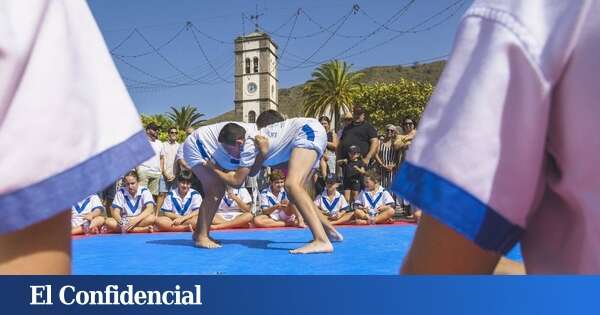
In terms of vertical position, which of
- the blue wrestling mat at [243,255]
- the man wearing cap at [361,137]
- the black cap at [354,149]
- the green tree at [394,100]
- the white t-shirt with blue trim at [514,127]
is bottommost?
the blue wrestling mat at [243,255]

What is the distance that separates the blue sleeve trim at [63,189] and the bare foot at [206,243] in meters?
4.87

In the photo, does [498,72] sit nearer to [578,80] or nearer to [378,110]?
[578,80]

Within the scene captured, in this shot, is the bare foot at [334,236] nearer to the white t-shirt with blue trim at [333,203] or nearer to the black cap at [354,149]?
the white t-shirt with blue trim at [333,203]

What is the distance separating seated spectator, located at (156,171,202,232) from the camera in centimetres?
776

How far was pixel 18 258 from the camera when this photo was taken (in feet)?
1.93

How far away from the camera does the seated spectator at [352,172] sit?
845 cm

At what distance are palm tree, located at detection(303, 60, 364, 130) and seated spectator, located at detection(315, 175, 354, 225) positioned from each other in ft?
115

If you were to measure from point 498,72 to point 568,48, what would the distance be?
7 cm

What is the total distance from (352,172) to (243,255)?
4.01 m

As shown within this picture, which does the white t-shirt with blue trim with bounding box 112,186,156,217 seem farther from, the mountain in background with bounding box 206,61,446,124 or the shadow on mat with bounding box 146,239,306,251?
the mountain in background with bounding box 206,61,446,124

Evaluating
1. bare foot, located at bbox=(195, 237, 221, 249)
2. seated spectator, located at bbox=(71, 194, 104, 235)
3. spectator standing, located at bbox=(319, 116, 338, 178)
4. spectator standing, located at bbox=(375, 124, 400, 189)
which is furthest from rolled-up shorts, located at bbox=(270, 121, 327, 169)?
spectator standing, located at bbox=(375, 124, 400, 189)

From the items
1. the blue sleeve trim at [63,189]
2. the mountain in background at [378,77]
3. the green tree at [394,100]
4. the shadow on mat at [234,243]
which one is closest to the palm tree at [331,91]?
the green tree at [394,100]

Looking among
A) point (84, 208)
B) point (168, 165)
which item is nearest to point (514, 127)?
point (84, 208)

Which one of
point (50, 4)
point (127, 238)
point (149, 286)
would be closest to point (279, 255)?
point (127, 238)
